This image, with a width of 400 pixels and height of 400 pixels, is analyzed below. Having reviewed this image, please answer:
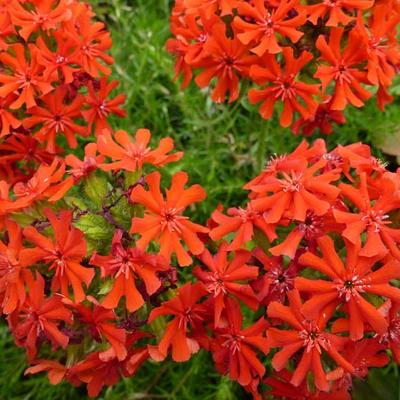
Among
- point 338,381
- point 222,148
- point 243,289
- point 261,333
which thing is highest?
point 243,289

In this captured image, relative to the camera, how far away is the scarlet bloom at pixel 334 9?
1.66 meters

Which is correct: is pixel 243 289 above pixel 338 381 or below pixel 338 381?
above

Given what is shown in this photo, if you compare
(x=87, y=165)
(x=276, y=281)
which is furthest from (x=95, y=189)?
(x=276, y=281)

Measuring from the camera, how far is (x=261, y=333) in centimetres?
141

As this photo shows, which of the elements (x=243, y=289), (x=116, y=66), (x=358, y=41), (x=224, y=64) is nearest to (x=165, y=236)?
(x=243, y=289)

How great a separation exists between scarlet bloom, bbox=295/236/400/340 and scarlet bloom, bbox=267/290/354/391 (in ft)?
0.08

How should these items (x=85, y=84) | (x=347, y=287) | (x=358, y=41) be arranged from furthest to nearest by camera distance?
(x=85, y=84) → (x=358, y=41) → (x=347, y=287)

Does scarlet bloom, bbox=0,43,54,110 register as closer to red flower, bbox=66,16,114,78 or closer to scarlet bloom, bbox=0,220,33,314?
red flower, bbox=66,16,114,78

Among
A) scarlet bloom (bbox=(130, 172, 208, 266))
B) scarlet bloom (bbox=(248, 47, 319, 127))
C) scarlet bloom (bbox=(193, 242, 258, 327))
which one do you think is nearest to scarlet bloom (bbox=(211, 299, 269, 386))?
scarlet bloom (bbox=(193, 242, 258, 327))

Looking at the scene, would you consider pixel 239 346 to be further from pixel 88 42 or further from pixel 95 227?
pixel 88 42

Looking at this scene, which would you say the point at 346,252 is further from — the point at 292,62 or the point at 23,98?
the point at 23,98

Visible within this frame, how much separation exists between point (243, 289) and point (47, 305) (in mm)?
383

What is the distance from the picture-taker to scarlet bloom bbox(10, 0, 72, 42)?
5.85 feet

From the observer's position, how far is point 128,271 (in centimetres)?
135
